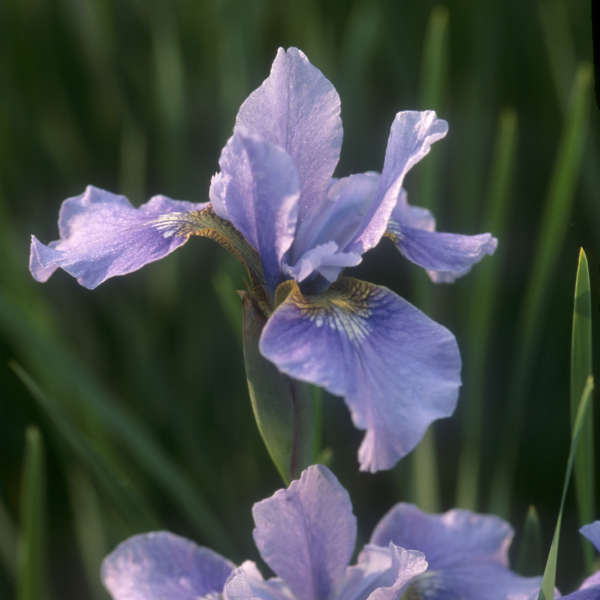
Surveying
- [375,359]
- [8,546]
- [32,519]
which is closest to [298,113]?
[375,359]

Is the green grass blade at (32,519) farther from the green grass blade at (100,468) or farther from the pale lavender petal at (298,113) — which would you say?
the pale lavender petal at (298,113)

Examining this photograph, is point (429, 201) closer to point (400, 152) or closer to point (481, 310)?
point (481, 310)

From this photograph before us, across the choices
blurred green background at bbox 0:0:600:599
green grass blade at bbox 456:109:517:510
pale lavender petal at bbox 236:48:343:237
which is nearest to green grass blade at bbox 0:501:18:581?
blurred green background at bbox 0:0:600:599

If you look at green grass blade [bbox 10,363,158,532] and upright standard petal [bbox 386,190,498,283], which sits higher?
upright standard petal [bbox 386,190,498,283]

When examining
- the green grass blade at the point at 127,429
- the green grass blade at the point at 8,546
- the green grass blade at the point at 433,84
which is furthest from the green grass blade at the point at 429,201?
the green grass blade at the point at 8,546

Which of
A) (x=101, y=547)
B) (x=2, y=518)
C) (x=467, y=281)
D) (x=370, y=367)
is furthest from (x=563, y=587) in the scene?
(x=370, y=367)

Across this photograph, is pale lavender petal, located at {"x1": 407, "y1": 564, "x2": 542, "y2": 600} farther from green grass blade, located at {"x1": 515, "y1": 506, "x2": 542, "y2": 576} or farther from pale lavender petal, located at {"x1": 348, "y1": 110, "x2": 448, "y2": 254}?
pale lavender petal, located at {"x1": 348, "y1": 110, "x2": 448, "y2": 254}
